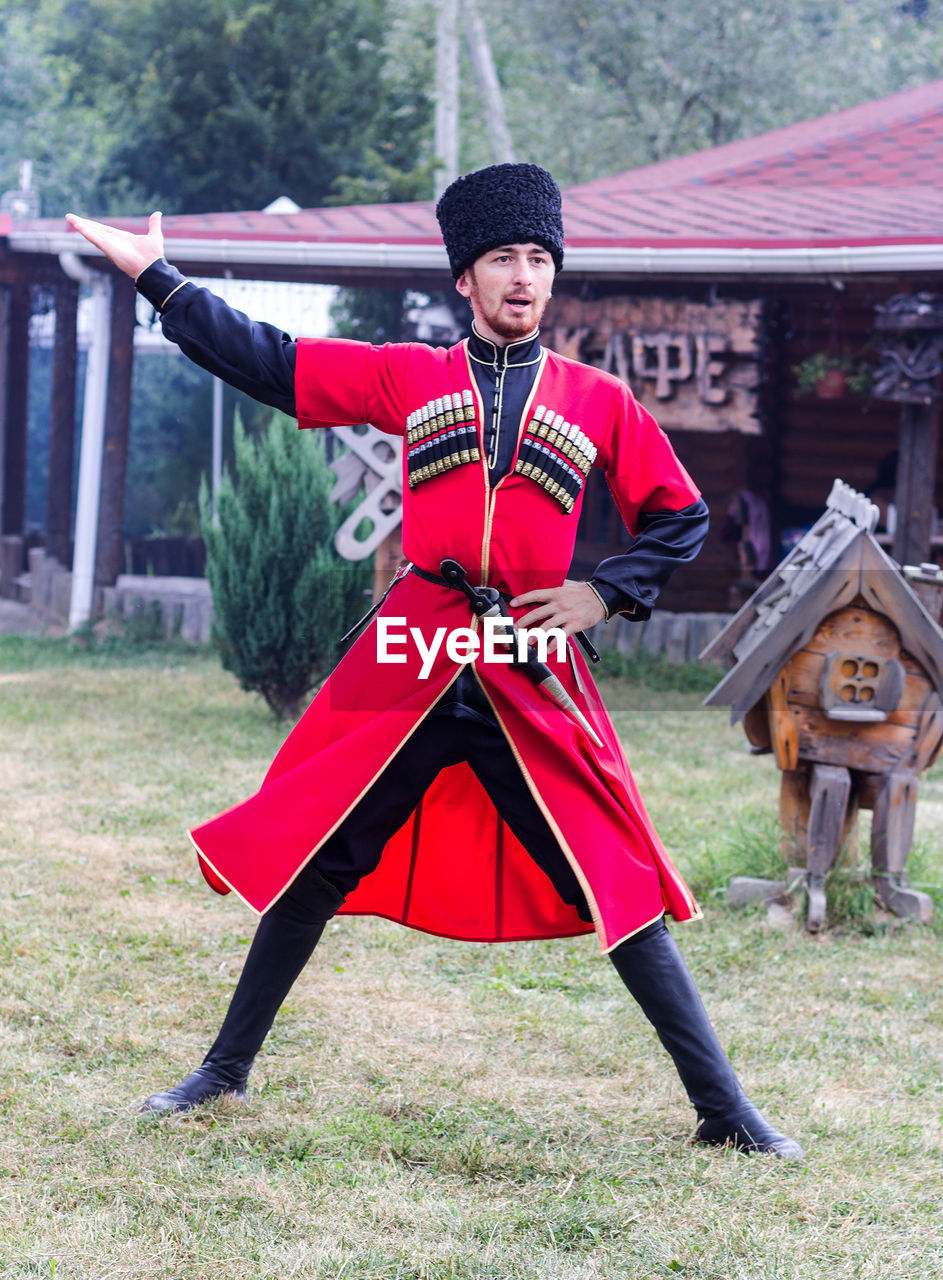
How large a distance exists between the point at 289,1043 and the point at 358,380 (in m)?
1.76

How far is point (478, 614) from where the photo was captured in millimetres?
2777

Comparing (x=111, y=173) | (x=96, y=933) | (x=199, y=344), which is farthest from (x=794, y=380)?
(x=111, y=173)

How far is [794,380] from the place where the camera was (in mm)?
11375

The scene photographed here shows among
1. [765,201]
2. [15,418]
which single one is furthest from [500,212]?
[15,418]

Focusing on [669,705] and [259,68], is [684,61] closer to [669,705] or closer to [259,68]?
[259,68]

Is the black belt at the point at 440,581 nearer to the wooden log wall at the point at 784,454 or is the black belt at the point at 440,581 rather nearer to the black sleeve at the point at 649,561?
the black sleeve at the point at 649,561

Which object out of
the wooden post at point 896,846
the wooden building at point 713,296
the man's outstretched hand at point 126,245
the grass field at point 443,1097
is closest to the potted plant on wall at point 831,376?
the wooden building at point 713,296

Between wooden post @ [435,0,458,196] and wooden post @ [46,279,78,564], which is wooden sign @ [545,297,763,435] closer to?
wooden post @ [46,279,78,564]

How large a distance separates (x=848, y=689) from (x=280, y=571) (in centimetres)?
410

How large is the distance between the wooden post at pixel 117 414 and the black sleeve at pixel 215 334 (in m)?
8.59

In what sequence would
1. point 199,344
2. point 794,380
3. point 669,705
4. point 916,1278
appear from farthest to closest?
point 794,380, point 669,705, point 199,344, point 916,1278

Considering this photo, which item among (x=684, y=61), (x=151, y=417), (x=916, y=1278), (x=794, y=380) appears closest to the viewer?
(x=916, y=1278)

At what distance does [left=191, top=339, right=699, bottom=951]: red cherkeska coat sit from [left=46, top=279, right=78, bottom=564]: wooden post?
10.3 meters

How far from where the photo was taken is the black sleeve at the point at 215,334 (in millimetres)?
2773
